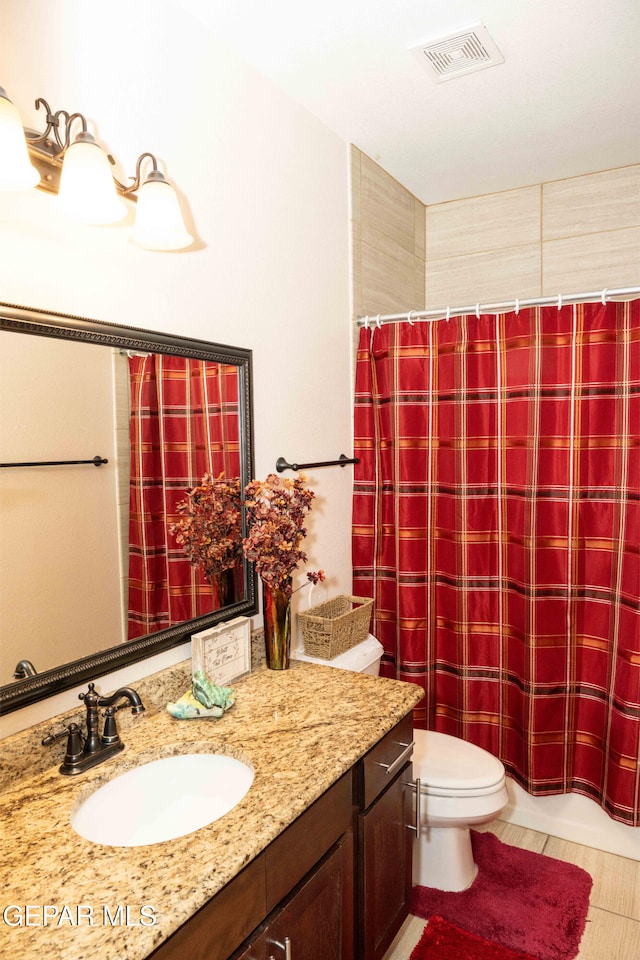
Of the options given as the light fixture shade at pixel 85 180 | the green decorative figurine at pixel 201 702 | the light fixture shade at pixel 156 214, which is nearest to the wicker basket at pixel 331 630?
the green decorative figurine at pixel 201 702

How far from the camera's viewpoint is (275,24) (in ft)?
5.63

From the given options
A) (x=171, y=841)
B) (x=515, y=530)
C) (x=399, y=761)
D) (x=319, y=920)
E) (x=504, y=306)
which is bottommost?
(x=319, y=920)

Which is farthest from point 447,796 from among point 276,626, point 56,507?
point 56,507

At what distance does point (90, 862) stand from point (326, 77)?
6.94ft

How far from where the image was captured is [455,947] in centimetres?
184

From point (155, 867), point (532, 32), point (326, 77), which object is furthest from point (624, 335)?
point (155, 867)

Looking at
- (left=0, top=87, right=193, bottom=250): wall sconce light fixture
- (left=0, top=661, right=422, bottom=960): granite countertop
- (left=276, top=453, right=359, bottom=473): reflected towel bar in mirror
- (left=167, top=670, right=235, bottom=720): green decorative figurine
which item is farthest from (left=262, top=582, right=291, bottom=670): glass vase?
(left=0, top=87, right=193, bottom=250): wall sconce light fixture

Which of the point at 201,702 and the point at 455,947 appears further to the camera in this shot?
the point at 455,947

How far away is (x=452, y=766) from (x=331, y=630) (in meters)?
0.60

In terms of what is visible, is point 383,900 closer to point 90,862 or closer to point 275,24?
point 90,862

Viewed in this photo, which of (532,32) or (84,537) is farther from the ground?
(532,32)

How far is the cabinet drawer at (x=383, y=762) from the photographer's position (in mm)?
1439

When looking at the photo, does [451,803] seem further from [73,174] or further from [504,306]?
[73,174]

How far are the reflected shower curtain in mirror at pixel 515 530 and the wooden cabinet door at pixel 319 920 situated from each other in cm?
113
